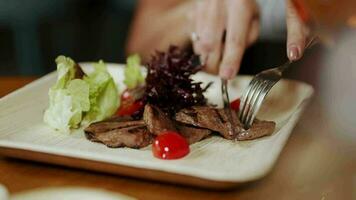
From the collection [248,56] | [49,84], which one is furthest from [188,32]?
[49,84]

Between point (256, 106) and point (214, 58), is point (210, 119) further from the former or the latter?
point (214, 58)

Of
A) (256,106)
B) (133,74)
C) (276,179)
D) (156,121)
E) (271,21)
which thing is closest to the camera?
(276,179)

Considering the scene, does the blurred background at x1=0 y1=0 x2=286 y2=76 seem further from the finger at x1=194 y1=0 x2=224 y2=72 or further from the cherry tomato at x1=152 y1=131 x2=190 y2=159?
the cherry tomato at x1=152 y1=131 x2=190 y2=159

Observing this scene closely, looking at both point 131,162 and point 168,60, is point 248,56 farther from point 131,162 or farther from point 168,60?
point 131,162

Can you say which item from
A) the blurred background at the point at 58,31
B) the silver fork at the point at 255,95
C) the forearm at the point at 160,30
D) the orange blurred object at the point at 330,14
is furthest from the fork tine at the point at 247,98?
the blurred background at the point at 58,31

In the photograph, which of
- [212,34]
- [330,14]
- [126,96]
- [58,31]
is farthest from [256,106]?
[58,31]

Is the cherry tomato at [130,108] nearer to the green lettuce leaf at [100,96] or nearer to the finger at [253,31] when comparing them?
the green lettuce leaf at [100,96]
